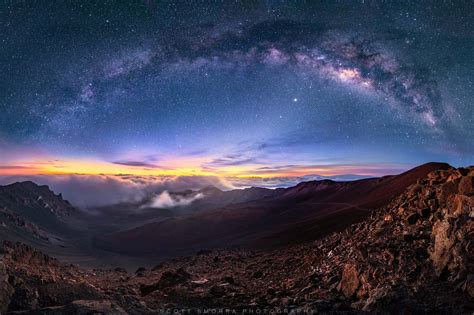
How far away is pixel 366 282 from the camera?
13.0m

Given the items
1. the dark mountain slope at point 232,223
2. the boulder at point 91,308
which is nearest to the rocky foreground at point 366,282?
the boulder at point 91,308

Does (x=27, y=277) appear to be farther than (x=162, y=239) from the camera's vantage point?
No

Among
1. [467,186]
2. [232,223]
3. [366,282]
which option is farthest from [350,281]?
[232,223]

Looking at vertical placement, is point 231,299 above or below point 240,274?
above

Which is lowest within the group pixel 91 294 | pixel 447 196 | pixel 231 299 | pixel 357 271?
pixel 231 299

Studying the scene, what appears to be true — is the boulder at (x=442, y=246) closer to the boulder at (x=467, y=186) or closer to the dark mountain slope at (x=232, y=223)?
the boulder at (x=467, y=186)

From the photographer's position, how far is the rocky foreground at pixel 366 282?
10.9 m

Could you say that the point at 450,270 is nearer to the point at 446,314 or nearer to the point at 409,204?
the point at 446,314

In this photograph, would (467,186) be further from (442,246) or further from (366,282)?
(366,282)

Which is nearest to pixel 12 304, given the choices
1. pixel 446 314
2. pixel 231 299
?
pixel 231 299

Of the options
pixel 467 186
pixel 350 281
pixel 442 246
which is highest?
pixel 467 186

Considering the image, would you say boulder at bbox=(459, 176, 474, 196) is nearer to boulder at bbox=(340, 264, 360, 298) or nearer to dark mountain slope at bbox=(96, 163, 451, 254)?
boulder at bbox=(340, 264, 360, 298)

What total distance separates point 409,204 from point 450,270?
8.18 meters

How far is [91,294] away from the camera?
12680mm
